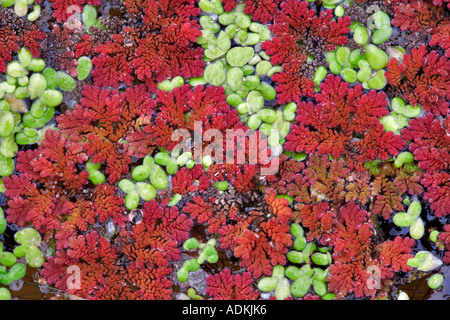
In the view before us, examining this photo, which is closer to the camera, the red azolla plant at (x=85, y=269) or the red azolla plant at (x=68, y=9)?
the red azolla plant at (x=85, y=269)

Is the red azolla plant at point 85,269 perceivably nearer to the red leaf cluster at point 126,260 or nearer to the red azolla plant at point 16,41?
the red leaf cluster at point 126,260

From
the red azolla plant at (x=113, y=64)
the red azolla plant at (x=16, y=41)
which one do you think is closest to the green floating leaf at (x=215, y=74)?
the red azolla plant at (x=113, y=64)

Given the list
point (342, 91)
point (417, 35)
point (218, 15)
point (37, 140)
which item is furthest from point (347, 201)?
point (37, 140)

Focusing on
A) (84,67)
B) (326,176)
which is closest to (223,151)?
(326,176)

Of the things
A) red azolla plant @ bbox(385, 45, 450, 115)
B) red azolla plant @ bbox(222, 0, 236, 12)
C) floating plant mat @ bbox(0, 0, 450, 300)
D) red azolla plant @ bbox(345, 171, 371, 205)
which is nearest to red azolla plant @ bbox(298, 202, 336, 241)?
floating plant mat @ bbox(0, 0, 450, 300)

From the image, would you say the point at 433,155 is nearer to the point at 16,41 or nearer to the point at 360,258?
the point at 360,258

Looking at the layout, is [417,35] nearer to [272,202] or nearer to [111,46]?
[272,202]
